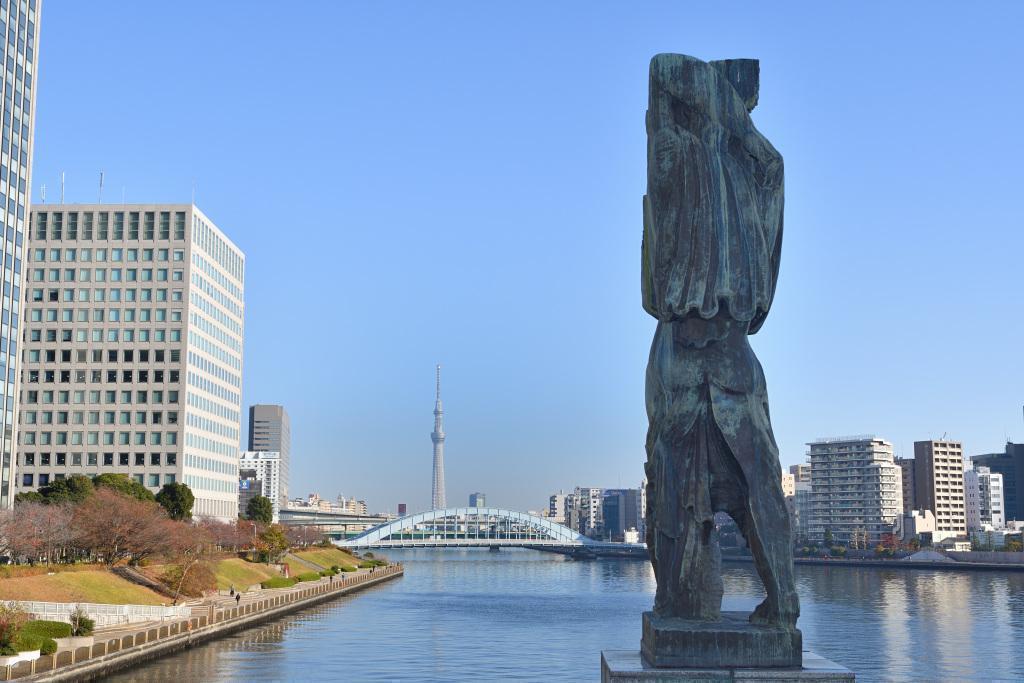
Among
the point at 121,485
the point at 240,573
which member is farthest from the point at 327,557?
the point at 121,485

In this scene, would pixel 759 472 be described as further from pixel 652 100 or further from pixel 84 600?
pixel 84 600

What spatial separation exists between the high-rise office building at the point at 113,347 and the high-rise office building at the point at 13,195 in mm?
32520

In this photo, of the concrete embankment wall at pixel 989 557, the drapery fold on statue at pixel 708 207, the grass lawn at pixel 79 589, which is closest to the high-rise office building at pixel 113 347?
the grass lawn at pixel 79 589

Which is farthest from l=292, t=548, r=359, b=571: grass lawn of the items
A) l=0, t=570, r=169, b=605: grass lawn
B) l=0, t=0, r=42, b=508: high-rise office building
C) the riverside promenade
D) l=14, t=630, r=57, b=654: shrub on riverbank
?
l=14, t=630, r=57, b=654: shrub on riverbank

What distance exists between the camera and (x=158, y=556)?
279ft

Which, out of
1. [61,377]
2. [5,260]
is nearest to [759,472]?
[5,260]

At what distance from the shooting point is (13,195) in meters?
95.4

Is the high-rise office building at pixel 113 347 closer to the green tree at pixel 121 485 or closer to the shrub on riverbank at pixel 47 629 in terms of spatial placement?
the green tree at pixel 121 485

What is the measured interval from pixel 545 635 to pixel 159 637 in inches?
1081

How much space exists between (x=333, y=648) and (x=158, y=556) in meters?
26.9

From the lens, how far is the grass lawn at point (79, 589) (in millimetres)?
57500

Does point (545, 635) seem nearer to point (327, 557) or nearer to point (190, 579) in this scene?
point (190, 579)

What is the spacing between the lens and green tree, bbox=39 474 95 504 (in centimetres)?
8394

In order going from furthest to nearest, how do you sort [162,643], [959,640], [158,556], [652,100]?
[158,556] < [959,640] < [162,643] < [652,100]
